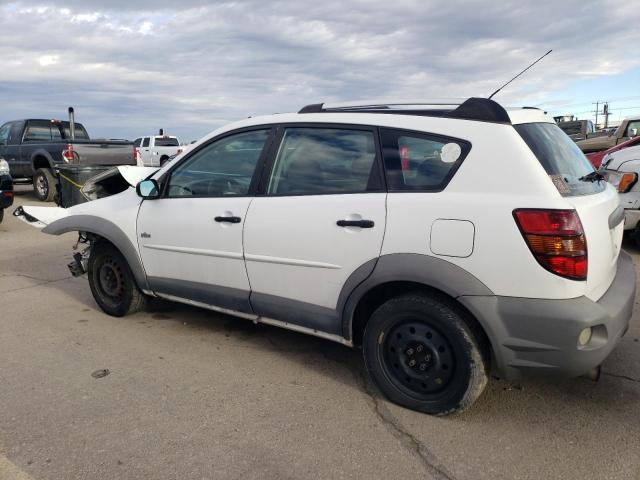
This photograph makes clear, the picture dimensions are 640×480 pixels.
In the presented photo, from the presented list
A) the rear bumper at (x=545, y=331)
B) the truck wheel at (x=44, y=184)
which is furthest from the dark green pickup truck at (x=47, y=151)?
the rear bumper at (x=545, y=331)

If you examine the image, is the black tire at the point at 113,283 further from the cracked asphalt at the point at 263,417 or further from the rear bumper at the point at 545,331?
the rear bumper at the point at 545,331

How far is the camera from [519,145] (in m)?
2.73

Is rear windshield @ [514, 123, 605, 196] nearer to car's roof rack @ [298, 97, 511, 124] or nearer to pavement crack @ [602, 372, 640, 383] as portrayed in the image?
car's roof rack @ [298, 97, 511, 124]

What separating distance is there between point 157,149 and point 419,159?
23758 millimetres

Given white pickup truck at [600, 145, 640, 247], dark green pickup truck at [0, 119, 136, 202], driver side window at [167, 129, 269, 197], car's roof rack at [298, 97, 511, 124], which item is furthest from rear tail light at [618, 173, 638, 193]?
dark green pickup truck at [0, 119, 136, 202]

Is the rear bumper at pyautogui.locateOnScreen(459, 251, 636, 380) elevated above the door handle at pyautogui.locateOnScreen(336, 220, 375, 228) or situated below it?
below

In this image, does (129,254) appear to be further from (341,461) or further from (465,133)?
(465,133)

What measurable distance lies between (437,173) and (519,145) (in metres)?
0.43

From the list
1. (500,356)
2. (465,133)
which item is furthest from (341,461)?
(465,133)

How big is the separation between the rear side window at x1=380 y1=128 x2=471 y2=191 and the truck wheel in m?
11.8

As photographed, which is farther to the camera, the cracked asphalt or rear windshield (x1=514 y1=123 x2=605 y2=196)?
rear windshield (x1=514 y1=123 x2=605 y2=196)

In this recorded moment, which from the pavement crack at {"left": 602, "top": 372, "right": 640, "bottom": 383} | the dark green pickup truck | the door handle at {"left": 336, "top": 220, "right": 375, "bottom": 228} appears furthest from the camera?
the dark green pickup truck

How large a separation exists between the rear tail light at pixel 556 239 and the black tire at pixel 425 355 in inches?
21.0

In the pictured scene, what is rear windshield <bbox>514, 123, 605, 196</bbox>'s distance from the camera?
2.77m
